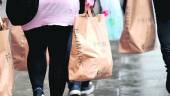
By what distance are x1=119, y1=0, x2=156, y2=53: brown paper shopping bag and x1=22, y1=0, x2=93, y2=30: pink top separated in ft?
2.94

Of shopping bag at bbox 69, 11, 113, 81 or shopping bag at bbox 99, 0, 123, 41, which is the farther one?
shopping bag at bbox 99, 0, 123, 41

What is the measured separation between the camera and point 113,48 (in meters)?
9.50

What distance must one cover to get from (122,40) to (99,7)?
0.43m

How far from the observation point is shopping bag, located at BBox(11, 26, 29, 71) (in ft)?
19.0

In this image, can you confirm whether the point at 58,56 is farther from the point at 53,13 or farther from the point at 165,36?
the point at 165,36

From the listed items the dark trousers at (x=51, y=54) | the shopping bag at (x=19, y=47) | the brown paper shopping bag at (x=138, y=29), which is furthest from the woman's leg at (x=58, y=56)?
the brown paper shopping bag at (x=138, y=29)

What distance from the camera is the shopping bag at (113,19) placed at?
6164mm

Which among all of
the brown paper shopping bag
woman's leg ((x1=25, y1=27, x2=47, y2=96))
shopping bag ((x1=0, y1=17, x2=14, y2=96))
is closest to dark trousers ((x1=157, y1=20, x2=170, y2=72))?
the brown paper shopping bag

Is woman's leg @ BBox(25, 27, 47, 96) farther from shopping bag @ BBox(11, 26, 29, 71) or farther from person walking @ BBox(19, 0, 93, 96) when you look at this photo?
shopping bag @ BBox(11, 26, 29, 71)

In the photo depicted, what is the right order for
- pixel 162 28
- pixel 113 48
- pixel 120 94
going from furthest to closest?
1. pixel 113 48
2. pixel 120 94
3. pixel 162 28

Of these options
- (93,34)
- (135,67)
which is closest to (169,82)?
(93,34)

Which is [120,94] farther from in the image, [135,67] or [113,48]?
[113,48]

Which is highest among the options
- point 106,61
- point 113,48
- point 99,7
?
point 99,7

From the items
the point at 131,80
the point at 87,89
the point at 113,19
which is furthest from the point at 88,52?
the point at 131,80
